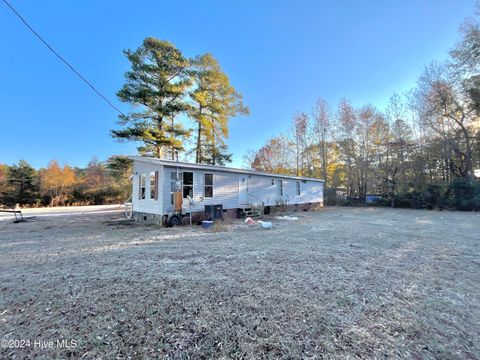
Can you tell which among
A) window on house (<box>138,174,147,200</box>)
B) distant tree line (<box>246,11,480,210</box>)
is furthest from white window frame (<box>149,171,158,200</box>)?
distant tree line (<box>246,11,480,210</box>)

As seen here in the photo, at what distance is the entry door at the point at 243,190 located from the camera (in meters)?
11.3

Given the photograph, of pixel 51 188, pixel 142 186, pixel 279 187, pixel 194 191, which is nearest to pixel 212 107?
pixel 279 187

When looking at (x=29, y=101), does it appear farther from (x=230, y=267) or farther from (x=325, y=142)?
(x=325, y=142)

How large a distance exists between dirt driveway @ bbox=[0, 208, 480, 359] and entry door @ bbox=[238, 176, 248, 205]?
20.4ft

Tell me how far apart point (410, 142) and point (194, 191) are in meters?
19.5

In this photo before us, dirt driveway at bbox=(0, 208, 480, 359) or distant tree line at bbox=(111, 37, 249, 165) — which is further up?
distant tree line at bbox=(111, 37, 249, 165)

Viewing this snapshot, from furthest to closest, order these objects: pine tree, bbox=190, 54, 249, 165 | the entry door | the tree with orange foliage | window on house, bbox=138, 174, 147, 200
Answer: the tree with orange foliage < pine tree, bbox=190, 54, 249, 165 < the entry door < window on house, bbox=138, 174, 147, 200

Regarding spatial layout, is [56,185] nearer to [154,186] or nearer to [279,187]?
[154,186]

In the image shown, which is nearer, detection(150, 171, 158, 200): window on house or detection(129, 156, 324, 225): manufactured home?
detection(129, 156, 324, 225): manufactured home

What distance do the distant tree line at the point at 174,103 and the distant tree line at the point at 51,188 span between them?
9491 millimetres

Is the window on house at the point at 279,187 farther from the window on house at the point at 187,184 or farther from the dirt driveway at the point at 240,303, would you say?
the dirt driveway at the point at 240,303

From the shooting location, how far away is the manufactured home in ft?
27.7

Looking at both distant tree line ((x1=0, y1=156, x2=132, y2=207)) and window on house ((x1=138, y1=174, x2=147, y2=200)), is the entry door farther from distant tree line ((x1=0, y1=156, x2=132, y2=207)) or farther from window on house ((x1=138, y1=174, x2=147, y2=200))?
distant tree line ((x1=0, y1=156, x2=132, y2=207))

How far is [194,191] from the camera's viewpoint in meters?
9.24
